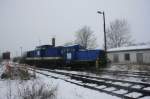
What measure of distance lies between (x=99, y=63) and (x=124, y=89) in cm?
1447

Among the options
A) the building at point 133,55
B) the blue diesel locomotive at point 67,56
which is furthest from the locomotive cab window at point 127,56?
the blue diesel locomotive at point 67,56

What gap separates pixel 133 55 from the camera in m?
33.7

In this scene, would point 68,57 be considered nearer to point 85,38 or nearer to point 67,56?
point 67,56

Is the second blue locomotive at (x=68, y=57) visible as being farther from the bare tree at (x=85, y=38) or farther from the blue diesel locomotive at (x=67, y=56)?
the bare tree at (x=85, y=38)

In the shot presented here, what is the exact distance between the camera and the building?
31.4 meters

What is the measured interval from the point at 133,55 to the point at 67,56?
44.5ft

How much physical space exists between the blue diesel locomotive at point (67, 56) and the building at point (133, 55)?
11391 mm

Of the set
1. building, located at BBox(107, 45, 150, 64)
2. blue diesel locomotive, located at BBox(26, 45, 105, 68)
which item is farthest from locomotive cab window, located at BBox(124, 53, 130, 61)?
blue diesel locomotive, located at BBox(26, 45, 105, 68)

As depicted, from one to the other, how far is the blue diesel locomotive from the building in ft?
37.4

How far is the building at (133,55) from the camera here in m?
31.4

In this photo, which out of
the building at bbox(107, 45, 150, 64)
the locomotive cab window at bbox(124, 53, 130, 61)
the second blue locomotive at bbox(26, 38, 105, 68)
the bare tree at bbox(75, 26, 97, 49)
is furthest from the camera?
the bare tree at bbox(75, 26, 97, 49)

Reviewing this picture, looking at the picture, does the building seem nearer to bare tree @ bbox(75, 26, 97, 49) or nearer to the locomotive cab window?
the locomotive cab window

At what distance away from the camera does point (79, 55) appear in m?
24.4

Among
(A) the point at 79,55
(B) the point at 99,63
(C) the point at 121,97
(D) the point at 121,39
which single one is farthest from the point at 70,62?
(D) the point at 121,39
